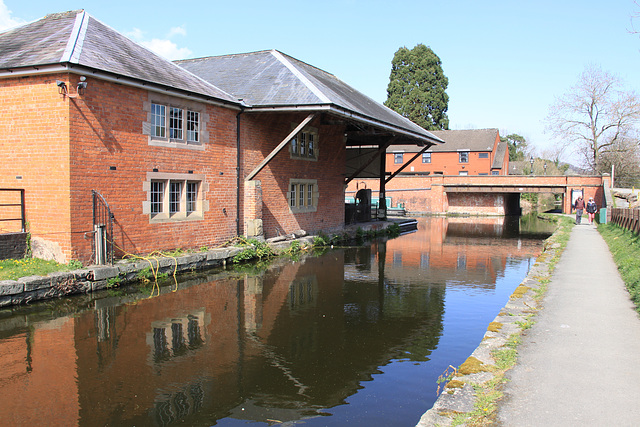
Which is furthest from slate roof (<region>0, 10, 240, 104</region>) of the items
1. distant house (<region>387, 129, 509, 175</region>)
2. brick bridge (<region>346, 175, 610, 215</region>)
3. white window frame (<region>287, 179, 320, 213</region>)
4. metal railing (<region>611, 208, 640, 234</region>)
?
distant house (<region>387, 129, 509, 175</region>)

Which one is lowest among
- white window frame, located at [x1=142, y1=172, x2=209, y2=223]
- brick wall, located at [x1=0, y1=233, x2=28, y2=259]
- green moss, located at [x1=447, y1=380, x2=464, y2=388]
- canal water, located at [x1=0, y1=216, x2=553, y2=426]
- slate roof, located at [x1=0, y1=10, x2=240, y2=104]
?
canal water, located at [x1=0, y1=216, x2=553, y2=426]

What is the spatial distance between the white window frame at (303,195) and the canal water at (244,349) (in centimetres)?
618

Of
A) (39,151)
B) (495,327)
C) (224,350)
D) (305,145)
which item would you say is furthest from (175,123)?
(495,327)

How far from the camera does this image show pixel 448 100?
5869cm

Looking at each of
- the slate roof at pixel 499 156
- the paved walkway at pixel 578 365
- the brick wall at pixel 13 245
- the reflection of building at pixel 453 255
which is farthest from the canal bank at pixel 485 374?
the slate roof at pixel 499 156

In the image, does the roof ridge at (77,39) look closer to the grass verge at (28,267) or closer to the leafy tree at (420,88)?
the grass verge at (28,267)

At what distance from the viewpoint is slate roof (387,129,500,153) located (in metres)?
53.4

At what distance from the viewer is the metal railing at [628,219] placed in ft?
49.1

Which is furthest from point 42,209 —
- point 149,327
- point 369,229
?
point 369,229

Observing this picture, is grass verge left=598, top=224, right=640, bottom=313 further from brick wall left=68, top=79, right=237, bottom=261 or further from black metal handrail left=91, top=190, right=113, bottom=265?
brick wall left=68, top=79, right=237, bottom=261

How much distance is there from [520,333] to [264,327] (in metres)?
3.83

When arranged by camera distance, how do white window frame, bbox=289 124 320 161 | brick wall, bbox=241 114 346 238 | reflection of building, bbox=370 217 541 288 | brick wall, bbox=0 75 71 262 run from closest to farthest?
1. brick wall, bbox=0 75 71 262
2. reflection of building, bbox=370 217 541 288
3. brick wall, bbox=241 114 346 238
4. white window frame, bbox=289 124 320 161

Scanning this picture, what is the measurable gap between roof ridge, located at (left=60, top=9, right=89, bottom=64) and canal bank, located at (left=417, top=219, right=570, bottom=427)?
9398 millimetres

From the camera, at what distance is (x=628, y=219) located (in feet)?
56.9
